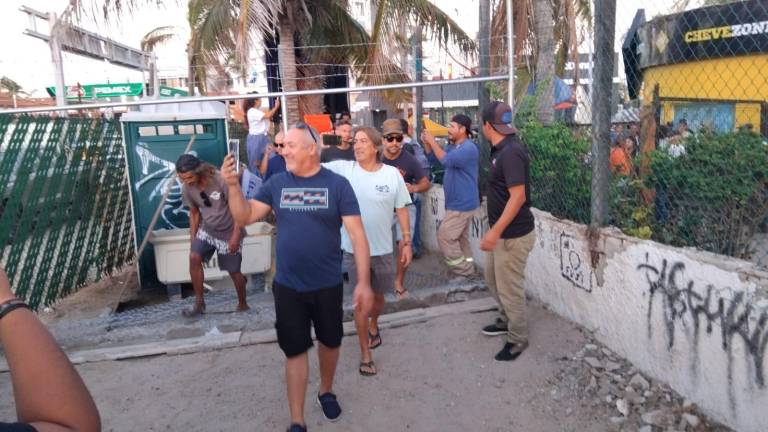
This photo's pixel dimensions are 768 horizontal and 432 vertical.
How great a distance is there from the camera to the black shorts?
11.4ft

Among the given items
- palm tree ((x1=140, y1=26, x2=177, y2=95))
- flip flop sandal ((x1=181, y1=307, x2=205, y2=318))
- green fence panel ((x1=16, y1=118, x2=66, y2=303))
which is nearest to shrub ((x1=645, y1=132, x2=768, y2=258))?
flip flop sandal ((x1=181, y1=307, x2=205, y2=318))

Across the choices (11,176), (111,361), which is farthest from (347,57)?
(111,361)

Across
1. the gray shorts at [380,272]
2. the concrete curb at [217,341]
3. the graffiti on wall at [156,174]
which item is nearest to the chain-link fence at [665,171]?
the concrete curb at [217,341]

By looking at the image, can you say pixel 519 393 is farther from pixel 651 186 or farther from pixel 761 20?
pixel 761 20

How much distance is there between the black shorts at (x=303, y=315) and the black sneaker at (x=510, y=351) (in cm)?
136

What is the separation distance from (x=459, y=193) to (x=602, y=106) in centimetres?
217

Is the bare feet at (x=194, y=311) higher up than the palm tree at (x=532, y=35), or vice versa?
the palm tree at (x=532, y=35)

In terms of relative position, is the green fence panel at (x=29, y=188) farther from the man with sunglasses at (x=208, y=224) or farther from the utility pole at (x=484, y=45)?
the utility pole at (x=484, y=45)

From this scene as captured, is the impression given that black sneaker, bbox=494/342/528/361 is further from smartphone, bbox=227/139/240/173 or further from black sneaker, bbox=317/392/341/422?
smartphone, bbox=227/139/240/173

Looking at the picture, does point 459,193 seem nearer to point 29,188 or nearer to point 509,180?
point 509,180

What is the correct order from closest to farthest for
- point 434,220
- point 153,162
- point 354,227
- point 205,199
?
point 354,227 < point 205,199 < point 153,162 < point 434,220

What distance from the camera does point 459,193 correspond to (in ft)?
20.4

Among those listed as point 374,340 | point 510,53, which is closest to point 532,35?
point 510,53

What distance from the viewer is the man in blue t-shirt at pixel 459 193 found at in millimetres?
6168
